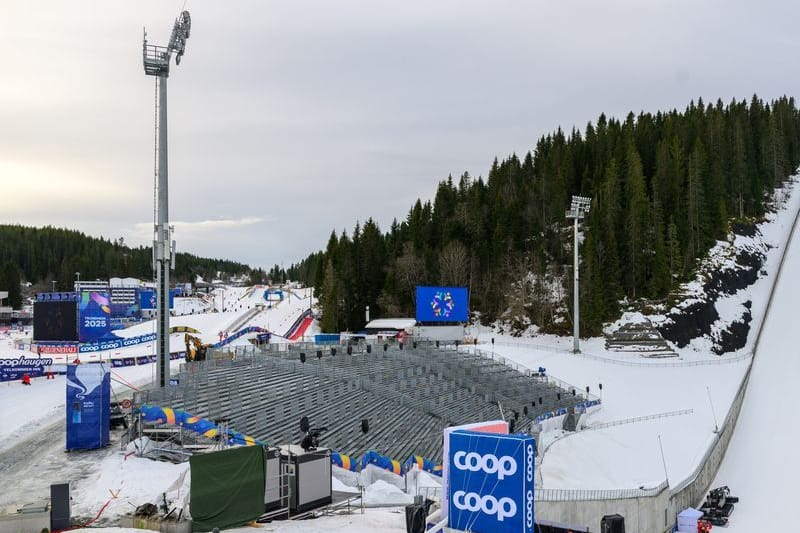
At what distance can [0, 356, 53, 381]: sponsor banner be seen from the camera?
33.9 m

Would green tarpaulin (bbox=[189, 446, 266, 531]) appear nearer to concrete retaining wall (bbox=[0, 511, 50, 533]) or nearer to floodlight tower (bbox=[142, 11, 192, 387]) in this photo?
concrete retaining wall (bbox=[0, 511, 50, 533])

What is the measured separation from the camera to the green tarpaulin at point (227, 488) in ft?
38.8

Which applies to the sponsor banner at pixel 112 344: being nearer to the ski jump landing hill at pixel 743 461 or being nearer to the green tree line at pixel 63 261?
the ski jump landing hill at pixel 743 461

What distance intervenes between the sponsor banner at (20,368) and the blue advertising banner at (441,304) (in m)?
28.7

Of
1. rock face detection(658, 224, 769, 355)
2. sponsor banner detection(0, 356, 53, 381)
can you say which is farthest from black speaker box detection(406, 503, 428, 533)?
rock face detection(658, 224, 769, 355)

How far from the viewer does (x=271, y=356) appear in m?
34.9

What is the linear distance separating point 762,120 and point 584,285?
5928 centimetres

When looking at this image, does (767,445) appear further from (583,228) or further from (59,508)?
(583,228)

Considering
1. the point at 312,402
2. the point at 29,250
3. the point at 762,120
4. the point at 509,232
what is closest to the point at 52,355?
the point at 312,402

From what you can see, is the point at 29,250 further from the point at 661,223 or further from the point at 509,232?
the point at 661,223

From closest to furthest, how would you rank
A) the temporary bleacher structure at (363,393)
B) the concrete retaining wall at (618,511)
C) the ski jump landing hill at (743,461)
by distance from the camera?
1. the concrete retaining wall at (618,511)
2. the ski jump landing hill at (743,461)
3. the temporary bleacher structure at (363,393)

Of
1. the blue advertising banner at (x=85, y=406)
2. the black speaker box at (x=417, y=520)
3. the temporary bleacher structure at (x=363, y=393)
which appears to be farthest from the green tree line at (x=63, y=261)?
the black speaker box at (x=417, y=520)

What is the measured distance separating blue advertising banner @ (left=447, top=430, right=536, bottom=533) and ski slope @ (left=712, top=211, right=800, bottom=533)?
18.7 meters

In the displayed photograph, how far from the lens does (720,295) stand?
65500 mm
